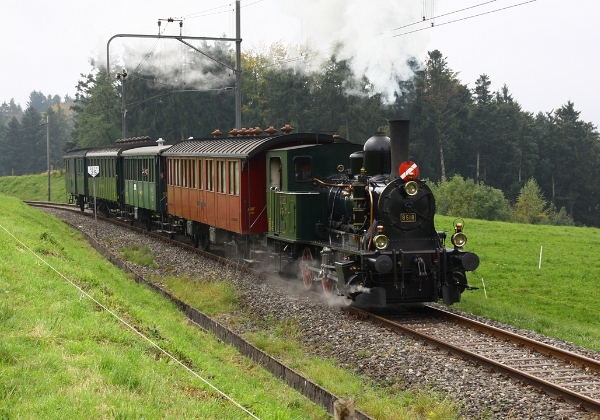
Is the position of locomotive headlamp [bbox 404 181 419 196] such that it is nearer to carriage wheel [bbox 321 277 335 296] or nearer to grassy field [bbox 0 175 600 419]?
carriage wheel [bbox 321 277 335 296]

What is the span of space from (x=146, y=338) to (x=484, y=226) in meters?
22.9

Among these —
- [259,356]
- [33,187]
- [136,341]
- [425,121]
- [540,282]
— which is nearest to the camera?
[136,341]

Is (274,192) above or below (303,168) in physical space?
below

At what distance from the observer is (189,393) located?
7.02 meters

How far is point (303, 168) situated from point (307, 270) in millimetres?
2099

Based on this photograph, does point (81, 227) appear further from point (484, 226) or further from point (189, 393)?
point (189, 393)

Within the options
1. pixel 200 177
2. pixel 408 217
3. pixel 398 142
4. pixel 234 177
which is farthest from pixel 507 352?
pixel 200 177

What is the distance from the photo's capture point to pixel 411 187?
11867mm

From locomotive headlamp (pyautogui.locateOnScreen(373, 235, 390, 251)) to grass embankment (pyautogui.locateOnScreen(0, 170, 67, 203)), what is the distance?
49.8 m

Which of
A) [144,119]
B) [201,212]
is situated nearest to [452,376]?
[201,212]

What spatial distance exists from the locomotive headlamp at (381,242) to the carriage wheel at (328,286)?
1.99 metres

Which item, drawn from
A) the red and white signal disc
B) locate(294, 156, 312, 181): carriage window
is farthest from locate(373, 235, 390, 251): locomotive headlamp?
locate(294, 156, 312, 181): carriage window

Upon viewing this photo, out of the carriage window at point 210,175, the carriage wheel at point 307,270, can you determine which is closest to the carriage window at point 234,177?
the carriage window at point 210,175

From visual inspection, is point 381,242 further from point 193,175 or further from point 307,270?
point 193,175
